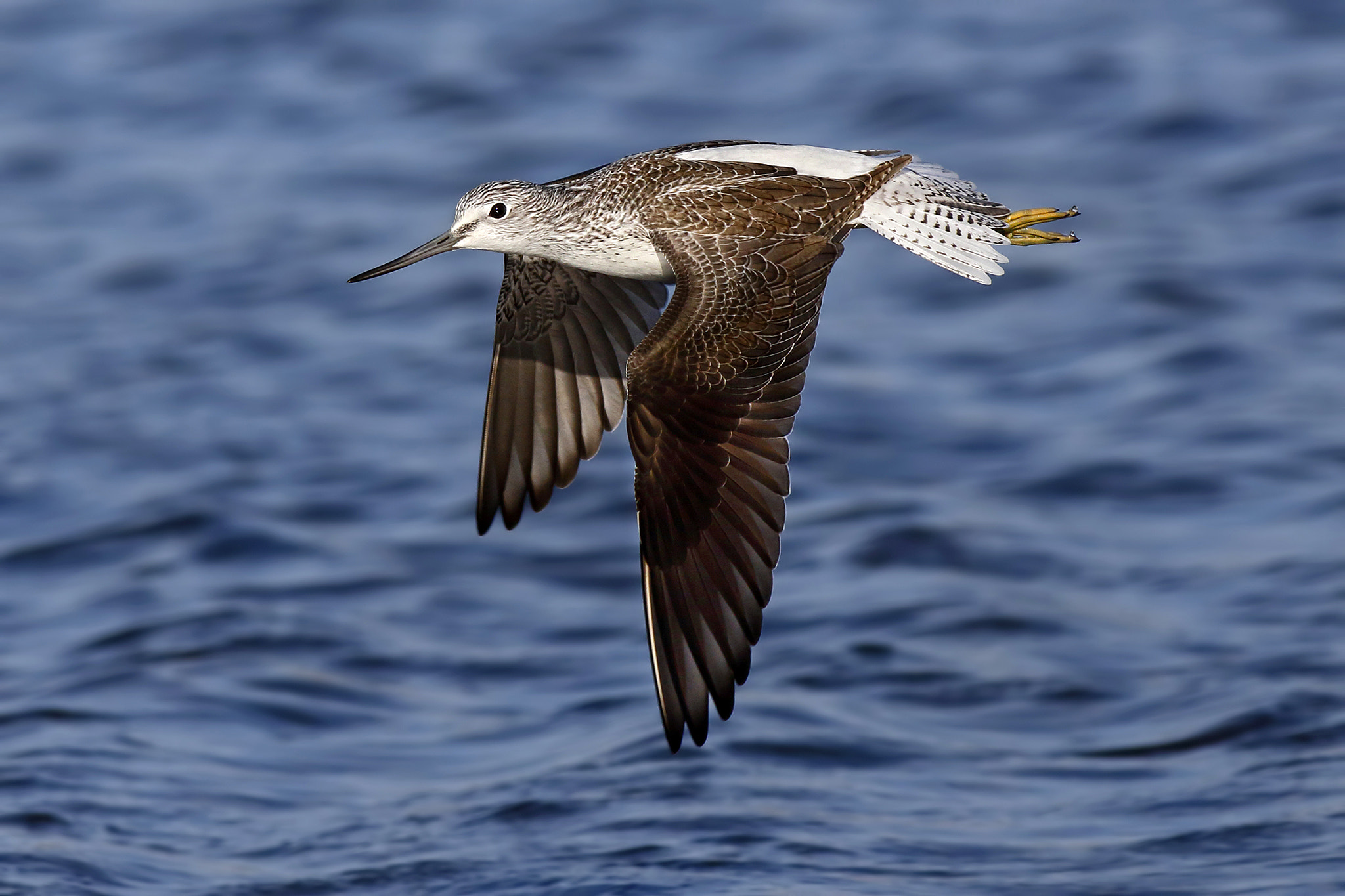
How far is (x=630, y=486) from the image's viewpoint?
1297cm

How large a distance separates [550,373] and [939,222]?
173 centimetres

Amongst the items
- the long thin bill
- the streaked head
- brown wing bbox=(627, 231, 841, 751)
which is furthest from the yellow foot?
the long thin bill

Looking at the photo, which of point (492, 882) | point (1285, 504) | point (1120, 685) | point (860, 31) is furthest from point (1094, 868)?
point (860, 31)

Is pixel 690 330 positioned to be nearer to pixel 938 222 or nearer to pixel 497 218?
pixel 497 218

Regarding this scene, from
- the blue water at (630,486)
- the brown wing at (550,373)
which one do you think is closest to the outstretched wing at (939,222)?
the brown wing at (550,373)

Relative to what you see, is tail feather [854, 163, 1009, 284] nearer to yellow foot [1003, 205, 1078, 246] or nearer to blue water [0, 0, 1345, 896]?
yellow foot [1003, 205, 1078, 246]

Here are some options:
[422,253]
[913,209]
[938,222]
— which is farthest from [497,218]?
[938,222]

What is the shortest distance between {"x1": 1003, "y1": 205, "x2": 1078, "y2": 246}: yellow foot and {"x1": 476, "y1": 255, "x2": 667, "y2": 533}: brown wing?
1467 mm

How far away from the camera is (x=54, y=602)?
1162cm

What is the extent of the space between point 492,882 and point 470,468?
462 cm

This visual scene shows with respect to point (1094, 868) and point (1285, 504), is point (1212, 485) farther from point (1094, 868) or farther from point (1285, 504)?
point (1094, 868)

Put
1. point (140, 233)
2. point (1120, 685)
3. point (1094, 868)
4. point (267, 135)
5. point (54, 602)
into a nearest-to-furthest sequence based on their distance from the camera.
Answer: point (1094, 868)
point (1120, 685)
point (54, 602)
point (140, 233)
point (267, 135)

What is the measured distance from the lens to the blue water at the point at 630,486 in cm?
931

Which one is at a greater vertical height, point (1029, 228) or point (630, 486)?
point (1029, 228)
